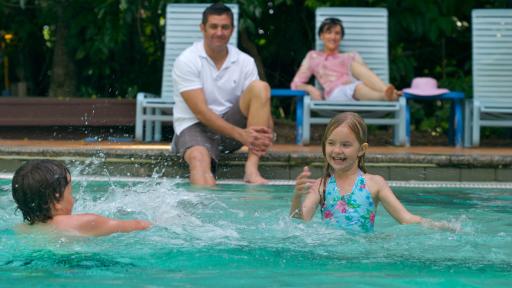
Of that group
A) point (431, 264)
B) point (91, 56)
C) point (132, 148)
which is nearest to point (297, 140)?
point (132, 148)

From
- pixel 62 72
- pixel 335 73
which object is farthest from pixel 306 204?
pixel 62 72

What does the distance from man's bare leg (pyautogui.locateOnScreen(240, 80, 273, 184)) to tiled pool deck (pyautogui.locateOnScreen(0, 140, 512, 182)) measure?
271 mm

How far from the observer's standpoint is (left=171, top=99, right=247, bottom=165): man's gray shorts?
764 centimetres

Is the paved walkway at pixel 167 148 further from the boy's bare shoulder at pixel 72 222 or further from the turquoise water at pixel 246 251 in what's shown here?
the boy's bare shoulder at pixel 72 222

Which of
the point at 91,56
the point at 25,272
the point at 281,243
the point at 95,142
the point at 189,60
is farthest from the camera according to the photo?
the point at 91,56

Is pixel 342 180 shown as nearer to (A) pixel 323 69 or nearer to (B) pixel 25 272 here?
(B) pixel 25 272

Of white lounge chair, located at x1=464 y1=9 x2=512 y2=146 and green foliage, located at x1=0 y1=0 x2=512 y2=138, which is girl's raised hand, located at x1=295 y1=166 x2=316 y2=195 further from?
green foliage, located at x1=0 y1=0 x2=512 y2=138

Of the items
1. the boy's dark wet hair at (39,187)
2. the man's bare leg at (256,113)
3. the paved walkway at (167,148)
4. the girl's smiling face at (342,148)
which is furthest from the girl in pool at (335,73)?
the boy's dark wet hair at (39,187)

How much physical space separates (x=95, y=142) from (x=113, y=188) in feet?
7.78

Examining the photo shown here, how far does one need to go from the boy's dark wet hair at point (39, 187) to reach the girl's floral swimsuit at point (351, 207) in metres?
1.30

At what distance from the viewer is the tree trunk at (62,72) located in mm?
10922

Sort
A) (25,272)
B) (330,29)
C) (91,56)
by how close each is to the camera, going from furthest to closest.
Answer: (91,56) < (330,29) < (25,272)

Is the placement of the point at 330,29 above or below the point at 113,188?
above

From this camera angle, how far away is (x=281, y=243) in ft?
15.7
